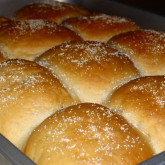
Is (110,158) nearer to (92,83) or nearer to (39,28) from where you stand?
(92,83)

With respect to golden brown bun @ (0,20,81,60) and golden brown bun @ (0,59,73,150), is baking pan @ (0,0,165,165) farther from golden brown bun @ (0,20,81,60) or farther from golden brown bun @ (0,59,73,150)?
golden brown bun @ (0,59,73,150)

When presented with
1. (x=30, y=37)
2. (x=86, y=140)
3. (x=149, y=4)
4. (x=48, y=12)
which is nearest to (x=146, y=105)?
(x=86, y=140)

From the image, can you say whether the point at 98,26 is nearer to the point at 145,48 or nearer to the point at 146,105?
the point at 145,48

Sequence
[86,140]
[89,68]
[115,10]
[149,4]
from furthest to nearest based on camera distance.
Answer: [149,4]
[115,10]
[89,68]
[86,140]

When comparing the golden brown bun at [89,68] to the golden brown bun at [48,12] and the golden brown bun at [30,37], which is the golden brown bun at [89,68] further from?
the golden brown bun at [48,12]

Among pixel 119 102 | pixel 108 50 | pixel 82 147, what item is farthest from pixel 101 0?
pixel 82 147

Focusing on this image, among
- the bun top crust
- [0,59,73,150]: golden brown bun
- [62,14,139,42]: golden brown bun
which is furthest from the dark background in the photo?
the bun top crust
